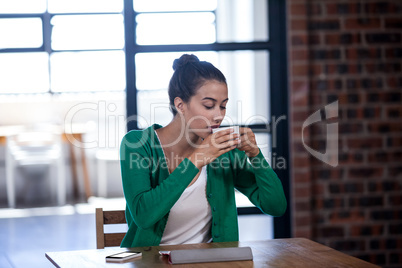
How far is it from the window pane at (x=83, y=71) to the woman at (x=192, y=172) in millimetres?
4132

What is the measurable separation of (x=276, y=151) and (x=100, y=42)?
3.08 m

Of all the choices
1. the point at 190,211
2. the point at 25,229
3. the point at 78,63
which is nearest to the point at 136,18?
the point at 190,211

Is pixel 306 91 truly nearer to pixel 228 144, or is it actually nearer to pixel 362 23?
pixel 362 23

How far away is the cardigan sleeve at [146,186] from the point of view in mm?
1787

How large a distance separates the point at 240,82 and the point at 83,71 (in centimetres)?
345

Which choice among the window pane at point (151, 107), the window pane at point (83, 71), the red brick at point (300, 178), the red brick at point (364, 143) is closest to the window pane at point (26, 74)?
the window pane at point (83, 71)

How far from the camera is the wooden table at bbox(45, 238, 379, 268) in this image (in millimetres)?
1413

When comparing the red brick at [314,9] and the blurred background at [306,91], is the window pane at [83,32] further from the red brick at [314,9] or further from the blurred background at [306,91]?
the red brick at [314,9]

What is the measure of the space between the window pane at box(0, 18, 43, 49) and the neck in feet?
11.4

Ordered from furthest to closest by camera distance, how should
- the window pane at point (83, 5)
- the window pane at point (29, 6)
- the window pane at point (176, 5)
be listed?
the window pane at point (29, 6), the window pane at point (83, 5), the window pane at point (176, 5)

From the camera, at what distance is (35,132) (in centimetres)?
620

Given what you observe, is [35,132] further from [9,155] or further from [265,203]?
[265,203]

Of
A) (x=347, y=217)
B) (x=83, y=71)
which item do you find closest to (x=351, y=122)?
(x=347, y=217)

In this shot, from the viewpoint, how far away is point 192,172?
1793 mm
